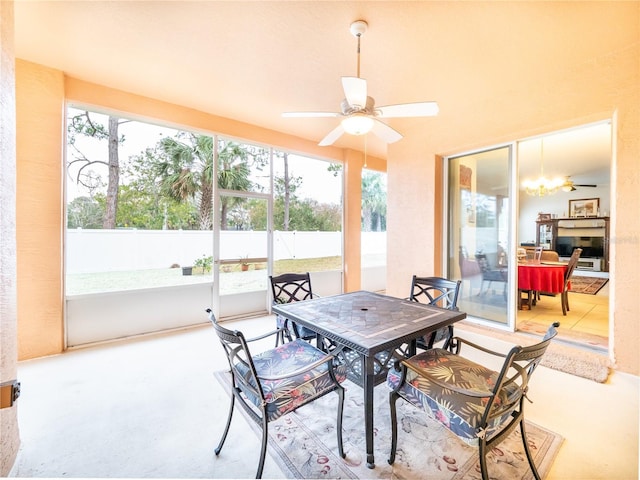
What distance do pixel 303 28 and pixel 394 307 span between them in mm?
2323

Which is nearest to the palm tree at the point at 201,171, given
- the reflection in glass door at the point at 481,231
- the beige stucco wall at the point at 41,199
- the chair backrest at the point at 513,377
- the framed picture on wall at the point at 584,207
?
the beige stucco wall at the point at 41,199

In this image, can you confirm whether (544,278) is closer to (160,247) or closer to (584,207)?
(160,247)

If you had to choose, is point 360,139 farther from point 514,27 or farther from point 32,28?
point 32,28

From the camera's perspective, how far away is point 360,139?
4676 millimetres

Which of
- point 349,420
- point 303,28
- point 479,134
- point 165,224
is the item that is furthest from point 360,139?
point 349,420

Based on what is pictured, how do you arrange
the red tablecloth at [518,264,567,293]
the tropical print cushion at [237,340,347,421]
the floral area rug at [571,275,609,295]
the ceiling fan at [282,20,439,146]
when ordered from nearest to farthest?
the tropical print cushion at [237,340,347,421] → the ceiling fan at [282,20,439,146] → the red tablecloth at [518,264,567,293] → the floral area rug at [571,275,609,295]

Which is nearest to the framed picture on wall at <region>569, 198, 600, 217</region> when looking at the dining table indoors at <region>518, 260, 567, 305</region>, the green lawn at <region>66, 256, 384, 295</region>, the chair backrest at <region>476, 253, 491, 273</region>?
the dining table indoors at <region>518, 260, 567, 305</region>

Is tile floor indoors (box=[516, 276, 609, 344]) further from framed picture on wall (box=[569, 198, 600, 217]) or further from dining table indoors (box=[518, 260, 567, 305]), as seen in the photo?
framed picture on wall (box=[569, 198, 600, 217])

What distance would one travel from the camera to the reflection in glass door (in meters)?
3.36

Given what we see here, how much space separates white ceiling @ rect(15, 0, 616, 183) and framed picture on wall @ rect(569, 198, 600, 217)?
7768 millimetres

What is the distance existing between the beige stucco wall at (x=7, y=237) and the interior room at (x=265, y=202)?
0.07ft

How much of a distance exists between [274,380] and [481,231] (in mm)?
3284

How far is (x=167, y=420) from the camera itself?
1847 millimetres

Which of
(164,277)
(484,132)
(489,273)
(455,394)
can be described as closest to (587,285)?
(489,273)
